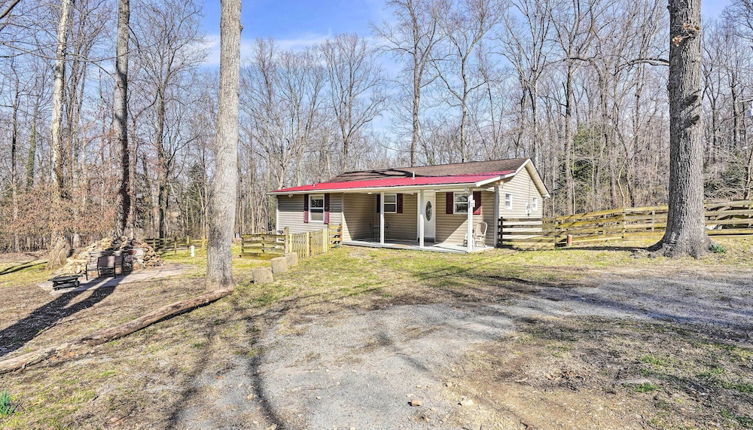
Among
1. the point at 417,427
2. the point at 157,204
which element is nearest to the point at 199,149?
the point at 157,204

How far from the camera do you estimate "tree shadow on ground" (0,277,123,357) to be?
16.5ft

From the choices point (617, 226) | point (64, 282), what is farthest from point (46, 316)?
point (617, 226)

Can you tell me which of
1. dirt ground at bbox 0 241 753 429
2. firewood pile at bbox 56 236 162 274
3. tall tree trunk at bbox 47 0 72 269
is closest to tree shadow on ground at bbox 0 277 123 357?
dirt ground at bbox 0 241 753 429

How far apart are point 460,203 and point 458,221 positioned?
2.43ft

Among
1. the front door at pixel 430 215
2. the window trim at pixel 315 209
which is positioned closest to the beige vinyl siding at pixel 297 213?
the window trim at pixel 315 209

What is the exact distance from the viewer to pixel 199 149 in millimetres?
26250

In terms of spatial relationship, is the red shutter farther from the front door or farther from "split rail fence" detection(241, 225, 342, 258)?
the front door

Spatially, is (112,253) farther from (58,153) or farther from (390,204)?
(390,204)

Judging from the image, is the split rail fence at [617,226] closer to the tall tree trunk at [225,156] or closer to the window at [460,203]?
the window at [460,203]

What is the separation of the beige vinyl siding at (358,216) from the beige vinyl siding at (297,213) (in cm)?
37

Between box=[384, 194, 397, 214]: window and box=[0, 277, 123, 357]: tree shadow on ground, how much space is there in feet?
34.8

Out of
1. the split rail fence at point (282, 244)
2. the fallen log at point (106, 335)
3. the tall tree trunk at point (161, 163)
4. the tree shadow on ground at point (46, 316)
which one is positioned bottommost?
the tree shadow on ground at point (46, 316)

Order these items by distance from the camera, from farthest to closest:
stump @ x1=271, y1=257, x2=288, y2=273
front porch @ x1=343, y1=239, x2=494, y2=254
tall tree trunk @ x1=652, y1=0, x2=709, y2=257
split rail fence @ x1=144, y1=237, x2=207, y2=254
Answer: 1. split rail fence @ x1=144, y1=237, x2=207, y2=254
2. front porch @ x1=343, y1=239, x2=494, y2=254
3. stump @ x1=271, y1=257, x2=288, y2=273
4. tall tree trunk @ x1=652, y1=0, x2=709, y2=257

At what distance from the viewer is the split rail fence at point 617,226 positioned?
36.0 feet
